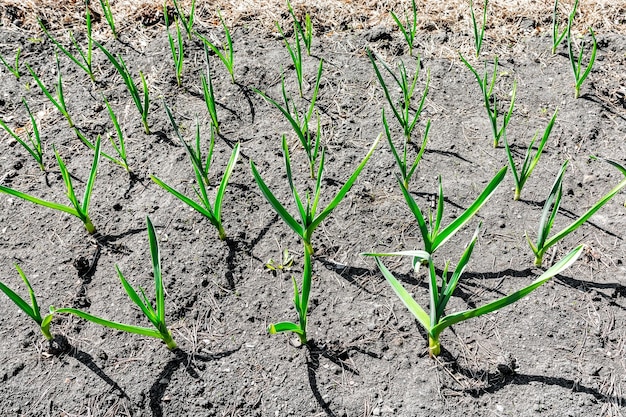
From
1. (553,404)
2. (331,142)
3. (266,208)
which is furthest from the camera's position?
(331,142)

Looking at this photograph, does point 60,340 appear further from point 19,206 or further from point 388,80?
point 388,80

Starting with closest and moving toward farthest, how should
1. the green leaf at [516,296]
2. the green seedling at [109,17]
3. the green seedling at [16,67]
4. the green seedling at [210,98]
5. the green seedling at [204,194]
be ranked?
the green leaf at [516,296], the green seedling at [204,194], the green seedling at [210,98], the green seedling at [16,67], the green seedling at [109,17]

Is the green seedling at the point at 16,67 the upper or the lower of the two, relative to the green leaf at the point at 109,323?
upper

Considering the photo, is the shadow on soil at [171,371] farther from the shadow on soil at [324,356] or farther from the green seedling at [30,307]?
the green seedling at [30,307]

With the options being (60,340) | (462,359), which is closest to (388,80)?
(462,359)

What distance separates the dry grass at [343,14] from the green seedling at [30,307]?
77.0 inches

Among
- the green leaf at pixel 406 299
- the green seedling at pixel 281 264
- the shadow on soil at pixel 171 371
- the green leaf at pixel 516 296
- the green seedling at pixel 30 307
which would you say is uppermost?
the green leaf at pixel 516 296

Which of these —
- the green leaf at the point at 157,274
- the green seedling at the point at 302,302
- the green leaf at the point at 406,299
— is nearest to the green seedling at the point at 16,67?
the green leaf at the point at 157,274

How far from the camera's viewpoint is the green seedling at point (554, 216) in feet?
5.60

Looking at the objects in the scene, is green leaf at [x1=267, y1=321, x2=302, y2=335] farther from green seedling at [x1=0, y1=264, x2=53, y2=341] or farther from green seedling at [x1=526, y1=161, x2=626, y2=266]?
green seedling at [x1=526, y1=161, x2=626, y2=266]

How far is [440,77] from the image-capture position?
281 centimetres

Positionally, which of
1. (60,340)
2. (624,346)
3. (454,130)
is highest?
(454,130)

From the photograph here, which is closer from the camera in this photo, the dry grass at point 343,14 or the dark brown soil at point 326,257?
the dark brown soil at point 326,257

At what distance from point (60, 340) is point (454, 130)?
71.7 inches
